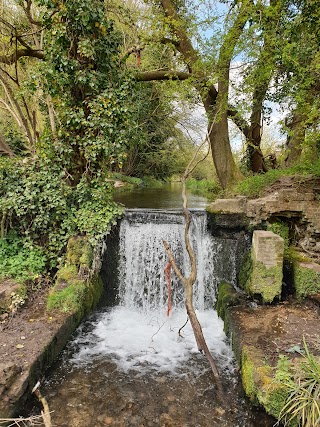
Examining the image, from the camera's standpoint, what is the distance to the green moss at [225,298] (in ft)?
19.1

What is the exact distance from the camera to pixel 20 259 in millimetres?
6164

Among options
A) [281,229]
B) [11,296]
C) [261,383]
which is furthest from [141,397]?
[281,229]

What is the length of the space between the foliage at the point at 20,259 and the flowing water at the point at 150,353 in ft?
4.94

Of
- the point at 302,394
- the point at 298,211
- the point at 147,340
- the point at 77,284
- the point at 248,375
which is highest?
the point at 298,211

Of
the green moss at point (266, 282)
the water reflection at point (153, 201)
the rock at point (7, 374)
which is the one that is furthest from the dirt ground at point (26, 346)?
the water reflection at point (153, 201)

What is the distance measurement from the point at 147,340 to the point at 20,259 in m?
3.02

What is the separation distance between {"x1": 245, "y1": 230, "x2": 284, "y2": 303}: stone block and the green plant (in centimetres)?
230

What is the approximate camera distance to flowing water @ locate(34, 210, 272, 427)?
366 centimetres

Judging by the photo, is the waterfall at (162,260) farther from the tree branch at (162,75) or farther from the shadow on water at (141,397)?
the tree branch at (162,75)

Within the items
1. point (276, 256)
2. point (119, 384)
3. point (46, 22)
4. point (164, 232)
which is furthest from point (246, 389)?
point (46, 22)

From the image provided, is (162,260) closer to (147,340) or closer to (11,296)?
(147,340)

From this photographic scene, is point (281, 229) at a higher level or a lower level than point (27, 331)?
higher

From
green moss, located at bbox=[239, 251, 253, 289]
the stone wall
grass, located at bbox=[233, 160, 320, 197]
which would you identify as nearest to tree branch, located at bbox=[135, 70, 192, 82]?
grass, located at bbox=[233, 160, 320, 197]

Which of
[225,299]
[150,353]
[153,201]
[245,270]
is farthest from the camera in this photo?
[153,201]
